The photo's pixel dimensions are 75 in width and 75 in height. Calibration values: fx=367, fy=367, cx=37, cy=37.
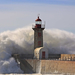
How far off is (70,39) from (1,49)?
467 inches

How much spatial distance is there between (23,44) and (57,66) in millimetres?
7291

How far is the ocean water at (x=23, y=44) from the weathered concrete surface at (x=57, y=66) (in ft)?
7.72

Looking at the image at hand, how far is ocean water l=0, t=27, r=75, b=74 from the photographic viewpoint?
34969mm

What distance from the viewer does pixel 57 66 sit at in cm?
3372

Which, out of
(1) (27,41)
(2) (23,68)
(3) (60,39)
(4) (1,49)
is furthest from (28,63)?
(3) (60,39)

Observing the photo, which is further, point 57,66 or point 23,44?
point 23,44

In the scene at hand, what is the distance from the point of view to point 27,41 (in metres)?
41.6

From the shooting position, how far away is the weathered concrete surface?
3275 cm

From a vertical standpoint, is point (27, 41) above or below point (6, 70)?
above

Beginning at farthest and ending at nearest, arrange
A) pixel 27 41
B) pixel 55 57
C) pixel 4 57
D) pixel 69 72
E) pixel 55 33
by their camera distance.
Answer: pixel 55 33
pixel 27 41
pixel 55 57
pixel 4 57
pixel 69 72

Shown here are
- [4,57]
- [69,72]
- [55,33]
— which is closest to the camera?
[69,72]

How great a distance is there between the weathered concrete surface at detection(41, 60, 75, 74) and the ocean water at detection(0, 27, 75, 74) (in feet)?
7.72

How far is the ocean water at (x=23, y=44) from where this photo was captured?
115ft

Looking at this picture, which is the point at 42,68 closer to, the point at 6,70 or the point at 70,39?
the point at 6,70
